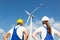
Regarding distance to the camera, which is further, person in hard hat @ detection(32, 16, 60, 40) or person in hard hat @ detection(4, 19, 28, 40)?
person in hard hat @ detection(4, 19, 28, 40)

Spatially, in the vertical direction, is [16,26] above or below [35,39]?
above

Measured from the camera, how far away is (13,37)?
16.2 m

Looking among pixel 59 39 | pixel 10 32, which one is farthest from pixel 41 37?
pixel 10 32

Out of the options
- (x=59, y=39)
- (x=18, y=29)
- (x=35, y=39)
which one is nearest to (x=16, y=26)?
(x=18, y=29)

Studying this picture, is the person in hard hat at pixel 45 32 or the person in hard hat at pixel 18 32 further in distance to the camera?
the person in hard hat at pixel 18 32

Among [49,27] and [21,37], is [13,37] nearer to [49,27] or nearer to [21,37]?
[21,37]

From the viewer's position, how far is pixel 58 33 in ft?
50.6

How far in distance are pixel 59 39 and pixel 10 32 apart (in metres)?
3.39

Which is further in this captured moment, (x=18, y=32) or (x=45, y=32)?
(x=18, y=32)

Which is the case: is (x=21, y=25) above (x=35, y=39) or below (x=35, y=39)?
above

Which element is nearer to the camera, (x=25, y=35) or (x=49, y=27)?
(x=49, y=27)

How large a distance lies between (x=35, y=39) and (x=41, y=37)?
47cm

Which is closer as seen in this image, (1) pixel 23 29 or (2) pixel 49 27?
(2) pixel 49 27

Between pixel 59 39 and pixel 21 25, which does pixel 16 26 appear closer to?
pixel 21 25
